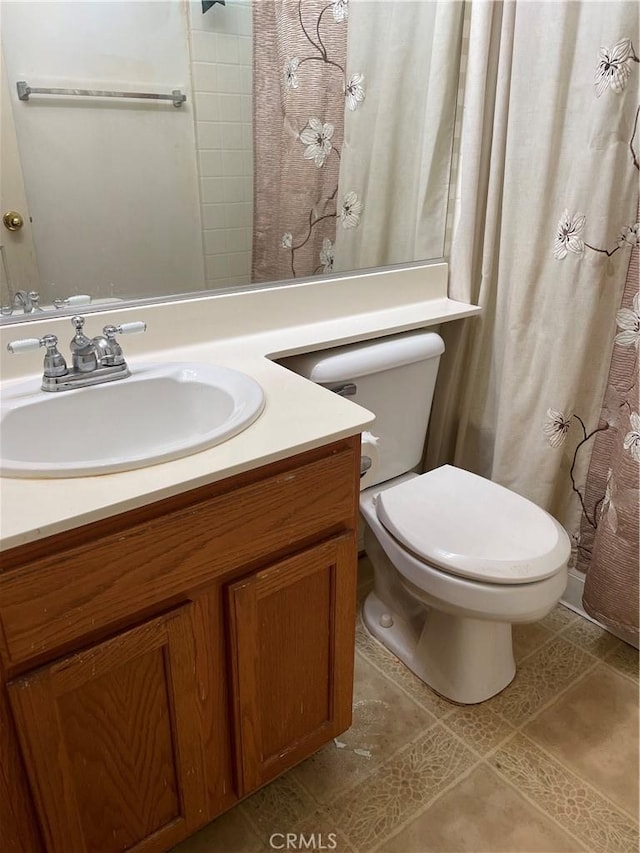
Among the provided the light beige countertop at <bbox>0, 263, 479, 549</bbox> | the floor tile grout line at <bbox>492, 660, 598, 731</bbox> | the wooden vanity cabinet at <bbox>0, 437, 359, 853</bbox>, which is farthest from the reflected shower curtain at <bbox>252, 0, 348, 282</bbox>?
the floor tile grout line at <bbox>492, 660, 598, 731</bbox>

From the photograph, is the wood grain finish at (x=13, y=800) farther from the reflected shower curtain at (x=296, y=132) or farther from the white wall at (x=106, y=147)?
the reflected shower curtain at (x=296, y=132)

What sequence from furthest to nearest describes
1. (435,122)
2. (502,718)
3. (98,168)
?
1. (435,122)
2. (502,718)
3. (98,168)

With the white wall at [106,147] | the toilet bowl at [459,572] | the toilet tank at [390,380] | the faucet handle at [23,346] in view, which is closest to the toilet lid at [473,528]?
the toilet bowl at [459,572]

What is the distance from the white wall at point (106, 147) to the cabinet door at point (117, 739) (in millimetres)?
705

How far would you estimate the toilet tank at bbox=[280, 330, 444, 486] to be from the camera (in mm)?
1411

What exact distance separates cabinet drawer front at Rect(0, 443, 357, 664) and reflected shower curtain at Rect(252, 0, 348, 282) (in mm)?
651

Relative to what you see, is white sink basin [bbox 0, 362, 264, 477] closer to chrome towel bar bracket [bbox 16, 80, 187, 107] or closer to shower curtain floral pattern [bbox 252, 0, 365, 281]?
shower curtain floral pattern [bbox 252, 0, 365, 281]

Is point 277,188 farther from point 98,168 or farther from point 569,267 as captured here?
point 569,267

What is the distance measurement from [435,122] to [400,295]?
44cm

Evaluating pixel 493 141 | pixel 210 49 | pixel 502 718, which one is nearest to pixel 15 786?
pixel 502 718

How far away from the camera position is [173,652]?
93 cm

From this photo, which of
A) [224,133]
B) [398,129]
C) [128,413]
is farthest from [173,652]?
[398,129]

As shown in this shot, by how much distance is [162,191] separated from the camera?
1314 millimetres

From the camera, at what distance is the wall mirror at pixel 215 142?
1165 mm
